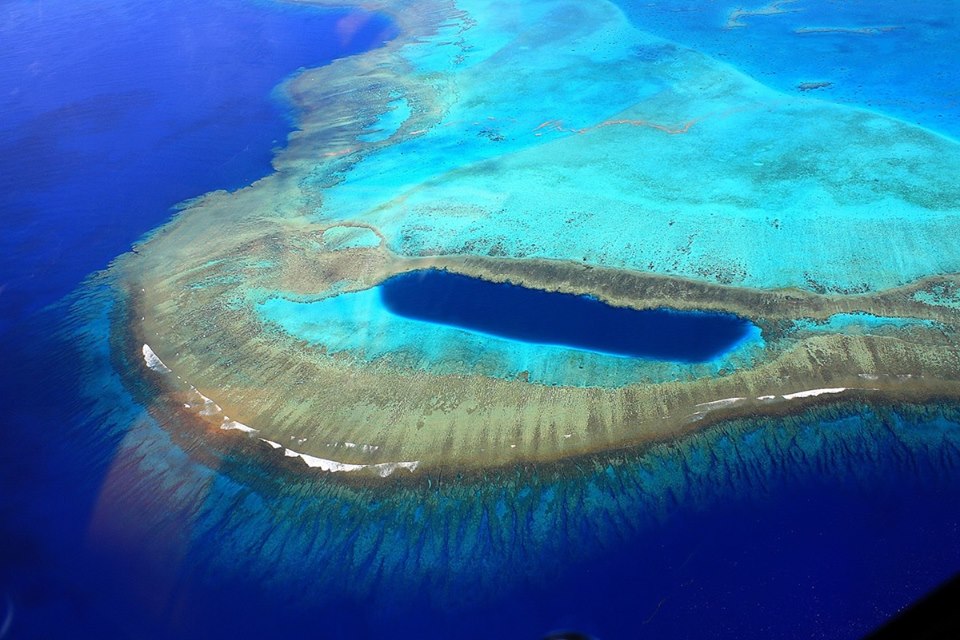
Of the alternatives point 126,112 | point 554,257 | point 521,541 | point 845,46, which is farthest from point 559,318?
point 126,112

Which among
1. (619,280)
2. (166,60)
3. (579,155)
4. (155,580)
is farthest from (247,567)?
(166,60)

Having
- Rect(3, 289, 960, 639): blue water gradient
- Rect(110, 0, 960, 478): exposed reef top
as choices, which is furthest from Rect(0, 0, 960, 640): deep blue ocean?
Rect(110, 0, 960, 478): exposed reef top

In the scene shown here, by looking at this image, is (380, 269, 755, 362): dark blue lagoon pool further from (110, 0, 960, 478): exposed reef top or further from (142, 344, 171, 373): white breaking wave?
(142, 344, 171, 373): white breaking wave

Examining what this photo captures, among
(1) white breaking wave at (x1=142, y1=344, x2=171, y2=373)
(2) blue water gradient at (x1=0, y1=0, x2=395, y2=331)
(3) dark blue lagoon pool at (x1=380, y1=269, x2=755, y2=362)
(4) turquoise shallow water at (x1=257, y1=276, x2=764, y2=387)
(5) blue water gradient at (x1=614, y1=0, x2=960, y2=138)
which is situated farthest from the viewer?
(5) blue water gradient at (x1=614, y1=0, x2=960, y2=138)

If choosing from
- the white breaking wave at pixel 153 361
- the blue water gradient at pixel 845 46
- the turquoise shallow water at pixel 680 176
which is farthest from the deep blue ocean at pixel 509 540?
the blue water gradient at pixel 845 46

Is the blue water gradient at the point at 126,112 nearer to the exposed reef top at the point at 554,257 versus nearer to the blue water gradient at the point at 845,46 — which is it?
the exposed reef top at the point at 554,257

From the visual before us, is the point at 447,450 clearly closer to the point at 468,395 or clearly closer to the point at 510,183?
the point at 468,395
